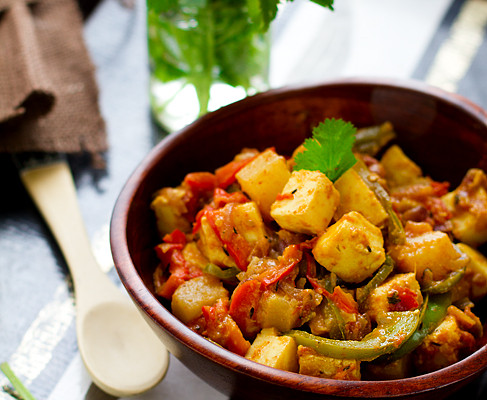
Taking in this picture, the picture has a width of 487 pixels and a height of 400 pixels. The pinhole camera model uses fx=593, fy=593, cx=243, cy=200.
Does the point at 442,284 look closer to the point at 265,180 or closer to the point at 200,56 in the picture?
the point at 265,180

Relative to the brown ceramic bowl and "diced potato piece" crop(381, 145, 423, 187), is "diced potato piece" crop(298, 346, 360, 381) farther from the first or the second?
"diced potato piece" crop(381, 145, 423, 187)

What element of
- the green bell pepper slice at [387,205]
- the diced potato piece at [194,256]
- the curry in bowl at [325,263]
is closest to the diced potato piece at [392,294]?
the curry in bowl at [325,263]

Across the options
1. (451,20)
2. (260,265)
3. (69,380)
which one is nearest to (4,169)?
(69,380)

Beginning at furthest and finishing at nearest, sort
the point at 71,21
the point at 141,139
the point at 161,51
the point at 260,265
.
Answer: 1. the point at 71,21
2. the point at 141,139
3. the point at 161,51
4. the point at 260,265

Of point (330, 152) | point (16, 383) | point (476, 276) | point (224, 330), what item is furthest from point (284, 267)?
point (16, 383)

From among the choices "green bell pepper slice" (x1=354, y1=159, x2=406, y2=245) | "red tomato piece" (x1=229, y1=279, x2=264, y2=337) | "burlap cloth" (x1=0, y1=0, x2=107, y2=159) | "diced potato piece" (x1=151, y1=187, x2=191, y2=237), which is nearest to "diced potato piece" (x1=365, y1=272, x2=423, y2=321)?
"green bell pepper slice" (x1=354, y1=159, x2=406, y2=245)

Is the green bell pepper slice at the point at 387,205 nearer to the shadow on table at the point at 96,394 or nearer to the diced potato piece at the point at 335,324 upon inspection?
the diced potato piece at the point at 335,324

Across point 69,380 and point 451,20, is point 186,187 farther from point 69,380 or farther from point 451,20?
point 451,20

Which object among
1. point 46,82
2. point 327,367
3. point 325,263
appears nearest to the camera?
point 327,367
